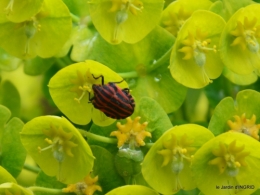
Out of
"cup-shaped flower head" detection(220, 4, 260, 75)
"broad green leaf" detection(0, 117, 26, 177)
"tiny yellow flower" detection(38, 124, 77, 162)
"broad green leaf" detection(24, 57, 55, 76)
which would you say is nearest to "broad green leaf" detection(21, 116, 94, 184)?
"tiny yellow flower" detection(38, 124, 77, 162)

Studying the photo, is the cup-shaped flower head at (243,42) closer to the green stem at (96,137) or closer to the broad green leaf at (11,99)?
the green stem at (96,137)

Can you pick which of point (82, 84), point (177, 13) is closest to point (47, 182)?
point (82, 84)

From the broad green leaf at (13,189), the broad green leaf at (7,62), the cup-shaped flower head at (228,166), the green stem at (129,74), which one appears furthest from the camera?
the broad green leaf at (7,62)

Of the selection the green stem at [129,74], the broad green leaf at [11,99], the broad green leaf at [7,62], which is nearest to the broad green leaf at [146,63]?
the green stem at [129,74]

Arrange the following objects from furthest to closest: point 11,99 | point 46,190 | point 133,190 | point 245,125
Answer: point 11,99
point 245,125
point 46,190
point 133,190

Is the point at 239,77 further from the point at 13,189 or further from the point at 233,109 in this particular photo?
the point at 13,189

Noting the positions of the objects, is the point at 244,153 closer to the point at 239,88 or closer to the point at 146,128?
the point at 146,128
